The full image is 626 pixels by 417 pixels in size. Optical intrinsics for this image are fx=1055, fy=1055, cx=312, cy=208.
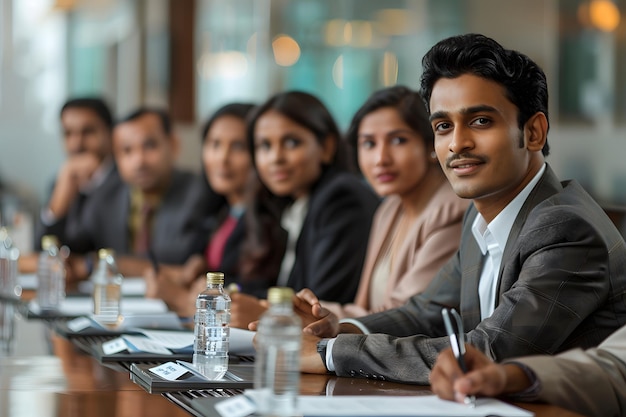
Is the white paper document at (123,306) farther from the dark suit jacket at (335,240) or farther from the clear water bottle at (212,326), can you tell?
the clear water bottle at (212,326)

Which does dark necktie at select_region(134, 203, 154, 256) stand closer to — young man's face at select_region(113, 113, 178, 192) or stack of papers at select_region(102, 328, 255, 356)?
Answer: young man's face at select_region(113, 113, 178, 192)

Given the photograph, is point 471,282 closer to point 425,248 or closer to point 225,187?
point 425,248

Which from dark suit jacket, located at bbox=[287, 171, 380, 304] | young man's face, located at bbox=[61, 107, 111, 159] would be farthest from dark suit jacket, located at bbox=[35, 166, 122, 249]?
dark suit jacket, located at bbox=[287, 171, 380, 304]

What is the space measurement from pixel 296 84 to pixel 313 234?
4.11 meters

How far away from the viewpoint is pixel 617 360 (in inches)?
68.1

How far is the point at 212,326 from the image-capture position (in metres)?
2.18

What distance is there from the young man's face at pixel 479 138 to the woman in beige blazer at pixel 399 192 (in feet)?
2.53

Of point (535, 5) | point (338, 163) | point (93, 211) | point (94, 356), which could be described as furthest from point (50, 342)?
point (535, 5)

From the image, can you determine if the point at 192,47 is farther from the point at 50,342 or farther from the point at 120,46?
the point at 50,342

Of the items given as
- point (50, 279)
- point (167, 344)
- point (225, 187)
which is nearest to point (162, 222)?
point (225, 187)

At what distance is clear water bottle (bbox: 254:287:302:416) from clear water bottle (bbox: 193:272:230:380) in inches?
21.9

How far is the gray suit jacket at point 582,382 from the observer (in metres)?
1.66

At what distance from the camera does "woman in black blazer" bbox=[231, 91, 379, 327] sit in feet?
11.5

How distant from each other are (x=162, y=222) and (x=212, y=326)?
2977 millimetres
